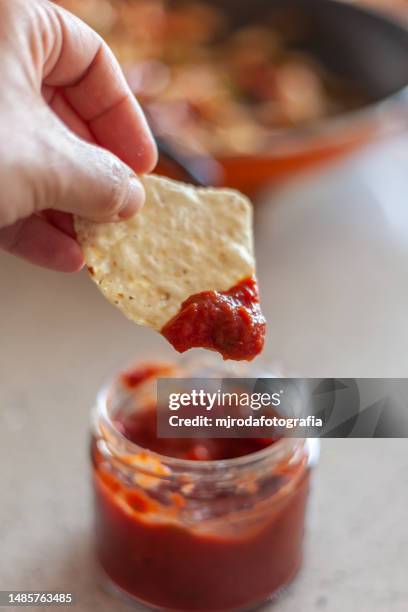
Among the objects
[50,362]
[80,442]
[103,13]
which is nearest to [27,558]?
[80,442]

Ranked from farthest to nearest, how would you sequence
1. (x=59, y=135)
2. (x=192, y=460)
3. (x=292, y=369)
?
(x=292, y=369)
(x=192, y=460)
(x=59, y=135)

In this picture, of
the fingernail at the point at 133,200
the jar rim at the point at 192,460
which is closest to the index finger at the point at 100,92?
the fingernail at the point at 133,200

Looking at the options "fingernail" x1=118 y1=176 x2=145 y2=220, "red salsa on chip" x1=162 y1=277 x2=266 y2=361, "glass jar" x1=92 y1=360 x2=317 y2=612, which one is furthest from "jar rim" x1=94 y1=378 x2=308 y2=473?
"fingernail" x1=118 y1=176 x2=145 y2=220

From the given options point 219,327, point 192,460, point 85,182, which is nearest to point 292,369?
point 192,460

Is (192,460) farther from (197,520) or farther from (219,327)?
(219,327)

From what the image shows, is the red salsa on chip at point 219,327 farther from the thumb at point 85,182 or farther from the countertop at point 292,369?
the countertop at point 292,369

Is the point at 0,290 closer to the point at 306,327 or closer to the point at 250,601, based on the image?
the point at 306,327
